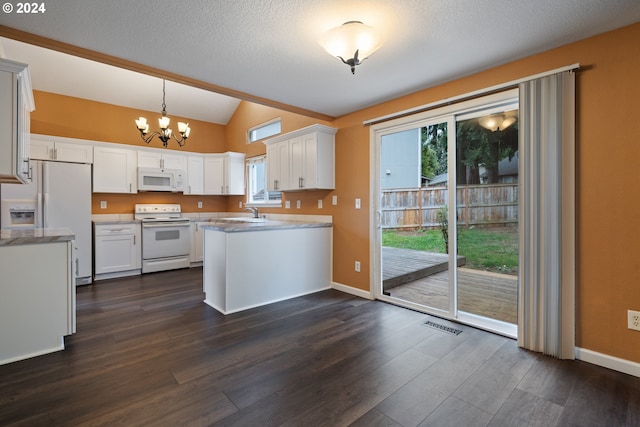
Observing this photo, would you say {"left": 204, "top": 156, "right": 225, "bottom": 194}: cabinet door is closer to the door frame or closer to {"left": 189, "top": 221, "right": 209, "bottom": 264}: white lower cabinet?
{"left": 189, "top": 221, "right": 209, "bottom": 264}: white lower cabinet

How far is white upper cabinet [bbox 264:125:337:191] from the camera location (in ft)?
13.0

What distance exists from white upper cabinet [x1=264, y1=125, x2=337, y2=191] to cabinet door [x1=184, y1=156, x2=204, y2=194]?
7.18 ft

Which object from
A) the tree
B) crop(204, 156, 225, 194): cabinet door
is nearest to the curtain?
the tree

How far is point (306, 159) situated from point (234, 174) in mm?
2500

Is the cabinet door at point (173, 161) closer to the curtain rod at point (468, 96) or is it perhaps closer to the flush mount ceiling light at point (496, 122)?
the curtain rod at point (468, 96)

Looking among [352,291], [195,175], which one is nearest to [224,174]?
[195,175]

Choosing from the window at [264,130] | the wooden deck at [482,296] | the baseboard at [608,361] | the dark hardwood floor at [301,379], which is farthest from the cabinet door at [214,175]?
the baseboard at [608,361]

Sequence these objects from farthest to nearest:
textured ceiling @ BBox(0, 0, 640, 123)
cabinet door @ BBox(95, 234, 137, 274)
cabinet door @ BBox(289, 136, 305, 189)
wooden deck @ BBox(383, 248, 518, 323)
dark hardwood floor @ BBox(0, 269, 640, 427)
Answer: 1. cabinet door @ BBox(95, 234, 137, 274)
2. cabinet door @ BBox(289, 136, 305, 189)
3. wooden deck @ BBox(383, 248, 518, 323)
4. textured ceiling @ BBox(0, 0, 640, 123)
5. dark hardwood floor @ BBox(0, 269, 640, 427)

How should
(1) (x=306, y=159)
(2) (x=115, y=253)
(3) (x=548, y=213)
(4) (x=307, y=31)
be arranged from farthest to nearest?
(2) (x=115, y=253), (1) (x=306, y=159), (3) (x=548, y=213), (4) (x=307, y=31)

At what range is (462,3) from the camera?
1.82 m

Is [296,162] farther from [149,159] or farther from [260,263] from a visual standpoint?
[149,159]

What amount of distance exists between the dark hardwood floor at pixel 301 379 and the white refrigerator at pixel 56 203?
1887 mm

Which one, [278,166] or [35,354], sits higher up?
[278,166]

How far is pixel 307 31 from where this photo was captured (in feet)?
6.91
